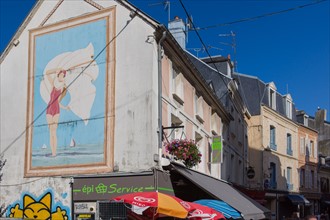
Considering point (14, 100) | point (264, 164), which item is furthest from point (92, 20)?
point (264, 164)

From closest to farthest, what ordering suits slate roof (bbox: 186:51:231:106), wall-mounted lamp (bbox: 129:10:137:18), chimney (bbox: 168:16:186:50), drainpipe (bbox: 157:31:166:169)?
drainpipe (bbox: 157:31:166:169)
wall-mounted lamp (bbox: 129:10:137:18)
chimney (bbox: 168:16:186:50)
slate roof (bbox: 186:51:231:106)

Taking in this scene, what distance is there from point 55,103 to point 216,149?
21.4 ft

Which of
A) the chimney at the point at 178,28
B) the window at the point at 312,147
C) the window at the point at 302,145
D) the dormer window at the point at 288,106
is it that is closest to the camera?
the chimney at the point at 178,28

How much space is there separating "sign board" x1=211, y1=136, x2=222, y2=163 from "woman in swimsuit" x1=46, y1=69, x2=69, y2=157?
628 cm

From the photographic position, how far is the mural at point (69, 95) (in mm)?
12547

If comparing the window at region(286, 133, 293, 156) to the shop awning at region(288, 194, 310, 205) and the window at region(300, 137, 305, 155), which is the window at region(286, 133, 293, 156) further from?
the shop awning at region(288, 194, 310, 205)

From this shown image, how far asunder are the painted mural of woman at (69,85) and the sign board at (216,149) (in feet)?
19.9

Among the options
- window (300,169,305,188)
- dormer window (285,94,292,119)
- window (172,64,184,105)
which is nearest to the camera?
window (172,64,184,105)

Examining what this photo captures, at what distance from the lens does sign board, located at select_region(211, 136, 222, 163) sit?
17.0m

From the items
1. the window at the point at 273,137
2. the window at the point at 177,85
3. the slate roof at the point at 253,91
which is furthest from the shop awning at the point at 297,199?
the window at the point at 177,85

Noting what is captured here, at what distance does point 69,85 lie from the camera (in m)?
13.2

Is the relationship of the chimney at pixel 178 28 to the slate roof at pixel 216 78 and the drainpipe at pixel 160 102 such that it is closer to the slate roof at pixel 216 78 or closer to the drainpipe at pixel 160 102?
the slate roof at pixel 216 78

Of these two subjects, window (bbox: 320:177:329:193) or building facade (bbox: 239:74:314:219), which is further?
window (bbox: 320:177:329:193)

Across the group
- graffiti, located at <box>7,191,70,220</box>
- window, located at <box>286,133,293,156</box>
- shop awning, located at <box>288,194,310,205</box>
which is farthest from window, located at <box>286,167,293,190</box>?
graffiti, located at <box>7,191,70,220</box>
